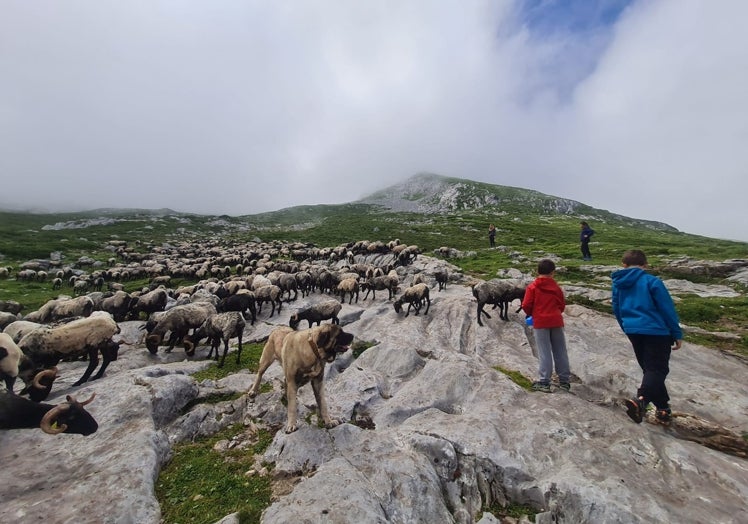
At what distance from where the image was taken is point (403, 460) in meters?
6.80

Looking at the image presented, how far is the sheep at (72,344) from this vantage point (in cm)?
1143

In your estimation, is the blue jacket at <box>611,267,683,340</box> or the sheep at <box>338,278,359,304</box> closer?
the blue jacket at <box>611,267,683,340</box>

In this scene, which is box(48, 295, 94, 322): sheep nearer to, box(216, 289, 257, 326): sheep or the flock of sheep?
the flock of sheep

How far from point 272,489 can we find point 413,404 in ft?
14.2

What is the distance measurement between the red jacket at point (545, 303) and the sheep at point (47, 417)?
11.7m

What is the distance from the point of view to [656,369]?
768 cm

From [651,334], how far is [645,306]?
65 cm

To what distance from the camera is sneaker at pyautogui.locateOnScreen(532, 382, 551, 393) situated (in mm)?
9500

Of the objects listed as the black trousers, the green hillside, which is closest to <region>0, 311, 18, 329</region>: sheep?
the green hillside

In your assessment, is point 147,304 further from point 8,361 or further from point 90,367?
point 8,361

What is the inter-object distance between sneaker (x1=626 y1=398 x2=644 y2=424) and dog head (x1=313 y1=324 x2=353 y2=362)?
6.70m

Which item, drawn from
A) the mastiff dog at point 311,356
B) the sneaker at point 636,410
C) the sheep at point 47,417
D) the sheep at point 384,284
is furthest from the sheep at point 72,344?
the sheep at point 384,284

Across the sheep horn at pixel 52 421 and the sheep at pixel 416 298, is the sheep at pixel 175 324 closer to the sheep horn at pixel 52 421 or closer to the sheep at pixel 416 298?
the sheep horn at pixel 52 421

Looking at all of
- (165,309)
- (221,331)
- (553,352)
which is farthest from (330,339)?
(165,309)
